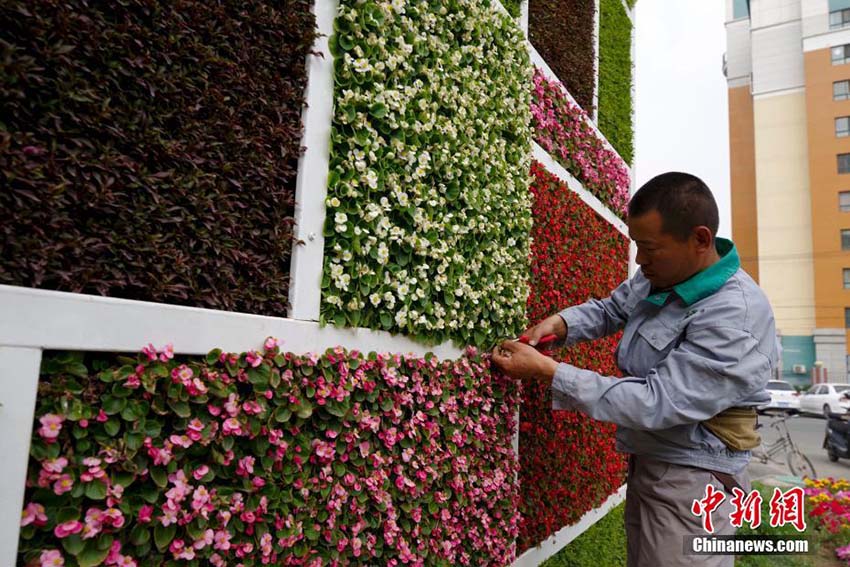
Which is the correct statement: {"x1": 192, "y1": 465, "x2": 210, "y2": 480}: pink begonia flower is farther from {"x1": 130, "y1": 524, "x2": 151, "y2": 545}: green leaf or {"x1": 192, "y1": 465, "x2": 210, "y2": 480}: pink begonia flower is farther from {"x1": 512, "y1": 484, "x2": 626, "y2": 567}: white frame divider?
{"x1": 512, "y1": 484, "x2": 626, "y2": 567}: white frame divider

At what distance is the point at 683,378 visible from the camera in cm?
229

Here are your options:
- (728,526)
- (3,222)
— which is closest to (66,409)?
(3,222)

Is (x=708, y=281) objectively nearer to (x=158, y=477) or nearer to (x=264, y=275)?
(x=264, y=275)

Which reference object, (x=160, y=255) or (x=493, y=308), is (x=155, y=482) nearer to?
(x=160, y=255)

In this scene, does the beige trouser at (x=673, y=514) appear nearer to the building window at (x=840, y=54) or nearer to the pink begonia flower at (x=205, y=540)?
the pink begonia flower at (x=205, y=540)

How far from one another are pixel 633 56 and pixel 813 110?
119 ft

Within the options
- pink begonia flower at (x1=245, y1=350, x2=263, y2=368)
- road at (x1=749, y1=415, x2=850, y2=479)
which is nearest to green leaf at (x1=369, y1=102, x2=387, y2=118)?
pink begonia flower at (x1=245, y1=350, x2=263, y2=368)

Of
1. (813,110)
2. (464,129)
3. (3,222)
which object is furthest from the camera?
(813,110)

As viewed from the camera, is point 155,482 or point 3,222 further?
point 155,482

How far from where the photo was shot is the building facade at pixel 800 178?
1330 inches

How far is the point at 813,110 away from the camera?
3556 cm

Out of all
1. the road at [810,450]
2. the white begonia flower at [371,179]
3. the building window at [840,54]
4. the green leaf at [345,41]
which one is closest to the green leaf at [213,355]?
the white begonia flower at [371,179]

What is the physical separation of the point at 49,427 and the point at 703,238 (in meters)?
2.43

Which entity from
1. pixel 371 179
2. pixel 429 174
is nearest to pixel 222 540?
pixel 371 179
